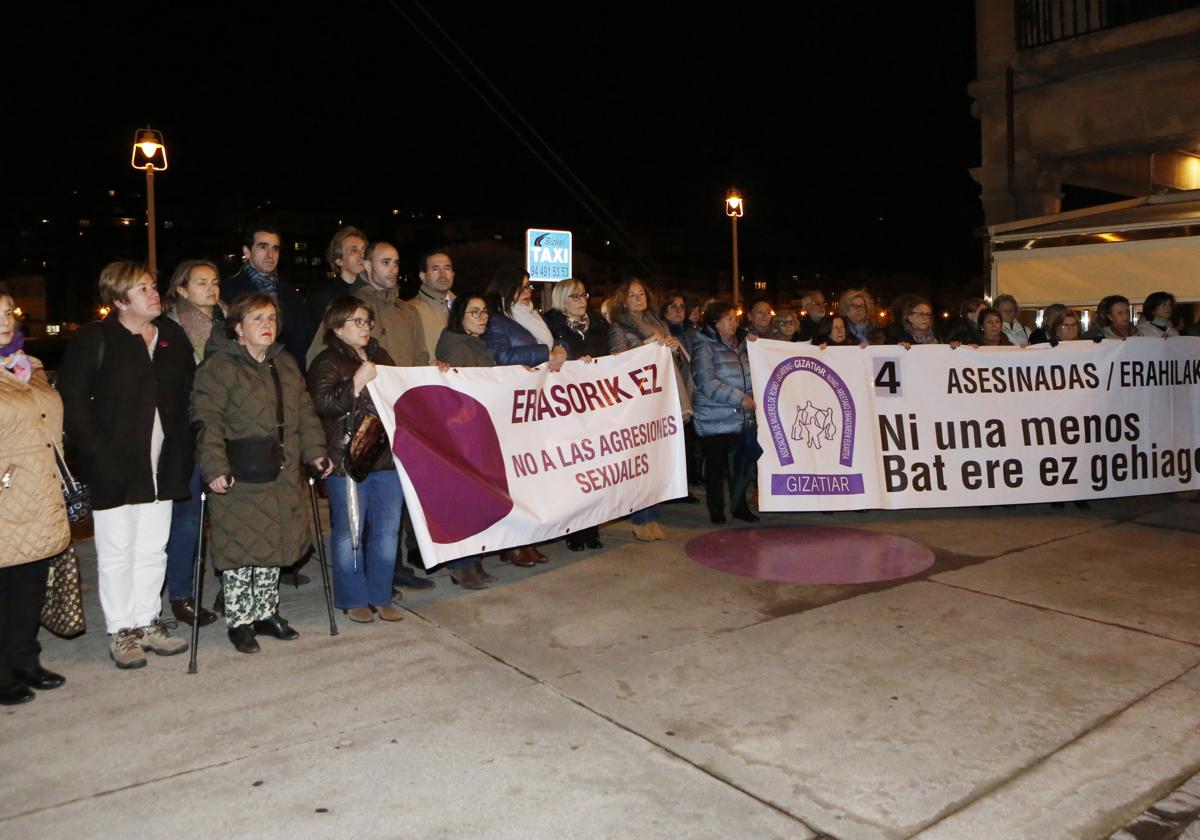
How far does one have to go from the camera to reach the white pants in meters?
4.45

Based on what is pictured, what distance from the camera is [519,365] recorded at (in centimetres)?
595

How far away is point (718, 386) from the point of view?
24.1ft

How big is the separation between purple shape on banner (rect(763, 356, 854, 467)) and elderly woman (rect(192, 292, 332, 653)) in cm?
374

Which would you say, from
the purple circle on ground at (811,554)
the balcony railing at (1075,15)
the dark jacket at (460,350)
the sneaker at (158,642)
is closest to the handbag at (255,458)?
the sneaker at (158,642)

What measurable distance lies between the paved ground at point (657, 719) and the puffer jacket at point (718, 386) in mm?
1884

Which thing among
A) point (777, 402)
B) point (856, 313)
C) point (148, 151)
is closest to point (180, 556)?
point (777, 402)

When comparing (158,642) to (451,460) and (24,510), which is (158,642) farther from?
(451,460)

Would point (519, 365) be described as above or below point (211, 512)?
above

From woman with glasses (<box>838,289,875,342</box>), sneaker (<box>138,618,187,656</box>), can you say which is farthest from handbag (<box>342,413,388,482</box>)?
woman with glasses (<box>838,289,875,342</box>)

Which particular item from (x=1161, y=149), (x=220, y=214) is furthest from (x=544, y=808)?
(x=220, y=214)

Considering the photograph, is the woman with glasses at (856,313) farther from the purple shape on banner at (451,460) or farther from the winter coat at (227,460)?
the winter coat at (227,460)

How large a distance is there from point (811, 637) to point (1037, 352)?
4257 mm

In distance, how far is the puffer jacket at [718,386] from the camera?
24.1ft

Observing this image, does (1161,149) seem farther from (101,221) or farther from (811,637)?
(101,221)
